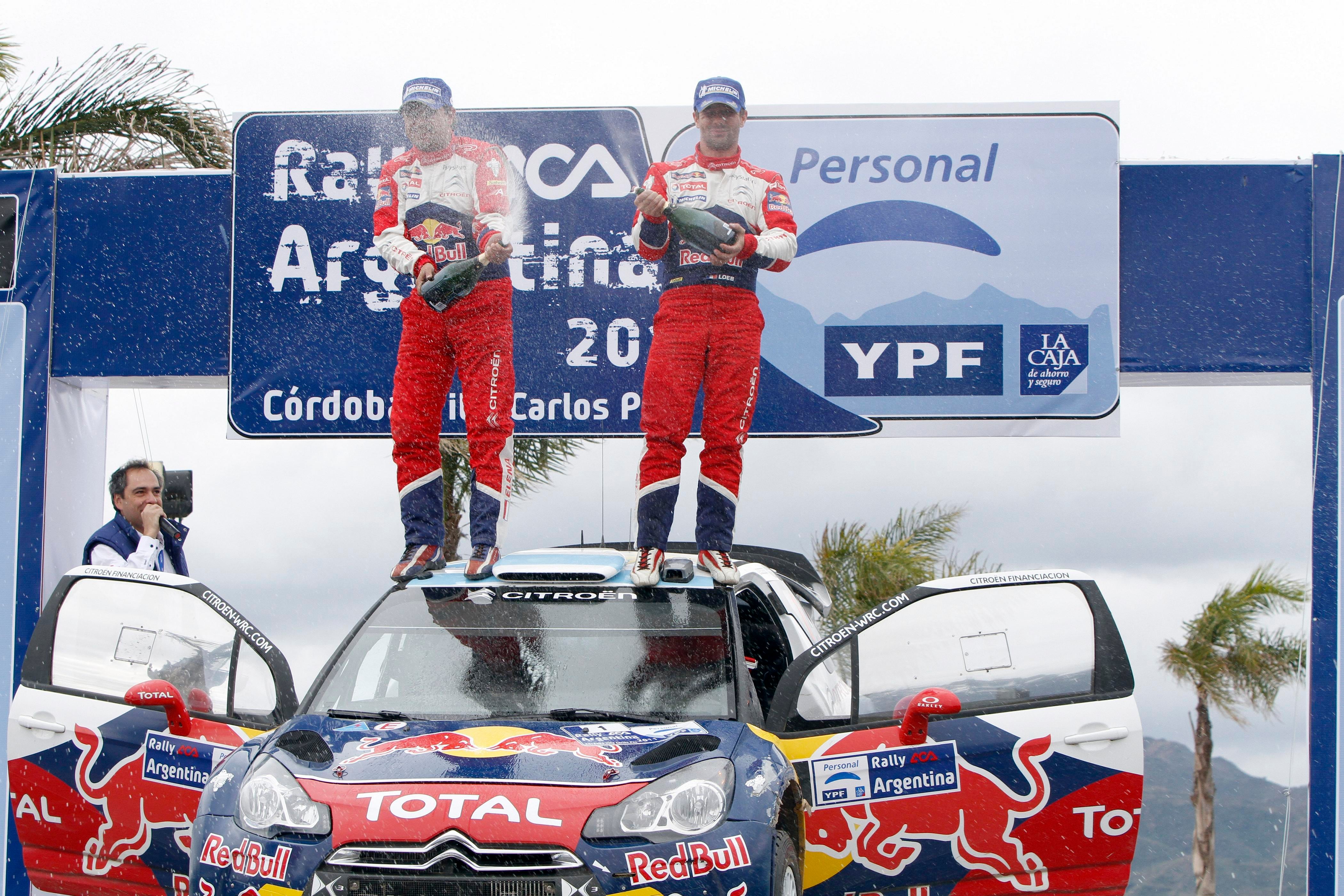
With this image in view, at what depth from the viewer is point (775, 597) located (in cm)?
568

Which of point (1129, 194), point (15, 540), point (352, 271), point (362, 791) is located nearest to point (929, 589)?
point (362, 791)

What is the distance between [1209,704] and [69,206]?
14064 millimetres

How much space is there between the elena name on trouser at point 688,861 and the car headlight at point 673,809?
51mm

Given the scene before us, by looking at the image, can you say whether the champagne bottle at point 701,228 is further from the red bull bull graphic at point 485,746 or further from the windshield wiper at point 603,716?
the red bull bull graphic at point 485,746

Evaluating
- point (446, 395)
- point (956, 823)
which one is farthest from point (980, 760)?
point (446, 395)

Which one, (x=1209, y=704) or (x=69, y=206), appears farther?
(x=1209, y=704)

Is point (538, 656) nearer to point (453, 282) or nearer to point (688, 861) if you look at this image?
point (688, 861)

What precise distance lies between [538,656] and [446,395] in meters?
2.37

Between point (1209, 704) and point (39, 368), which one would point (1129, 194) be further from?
point (1209, 704)

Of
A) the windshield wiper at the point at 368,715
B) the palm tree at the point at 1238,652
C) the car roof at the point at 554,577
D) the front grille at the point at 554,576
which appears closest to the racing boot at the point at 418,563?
the car roof at the point at 554,577

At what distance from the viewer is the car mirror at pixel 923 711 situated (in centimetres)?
409

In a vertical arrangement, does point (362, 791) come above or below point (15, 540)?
below

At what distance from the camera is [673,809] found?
3605mm

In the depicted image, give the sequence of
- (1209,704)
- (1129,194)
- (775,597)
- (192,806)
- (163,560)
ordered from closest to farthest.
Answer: (192,806), (775,597), (163,560), (1129,194), (1209,704)
